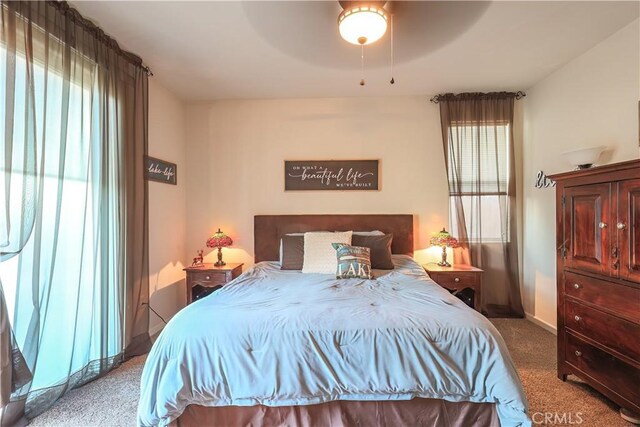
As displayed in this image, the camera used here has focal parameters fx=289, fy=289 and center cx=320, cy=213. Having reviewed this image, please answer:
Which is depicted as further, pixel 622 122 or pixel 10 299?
pixel 622 122

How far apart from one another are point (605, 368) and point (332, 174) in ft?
9.22

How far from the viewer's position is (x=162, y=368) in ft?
4.85

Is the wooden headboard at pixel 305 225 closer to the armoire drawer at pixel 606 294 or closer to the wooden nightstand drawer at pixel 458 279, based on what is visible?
the wooden nightstand drawer at pixel 458 279

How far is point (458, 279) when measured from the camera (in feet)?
9.87

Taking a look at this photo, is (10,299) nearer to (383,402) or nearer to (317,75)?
(383,402)

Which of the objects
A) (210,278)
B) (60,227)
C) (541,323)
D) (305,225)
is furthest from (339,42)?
(541,323)

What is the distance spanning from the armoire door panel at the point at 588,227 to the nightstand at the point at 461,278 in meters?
0.99

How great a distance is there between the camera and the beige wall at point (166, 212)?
9.95 feet

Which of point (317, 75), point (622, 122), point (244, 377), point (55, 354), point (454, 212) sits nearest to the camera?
point (244, 377)

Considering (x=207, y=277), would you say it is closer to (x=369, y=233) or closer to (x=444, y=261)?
(x=369, y=233)

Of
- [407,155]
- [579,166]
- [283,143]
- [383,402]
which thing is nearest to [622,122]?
[579,166]

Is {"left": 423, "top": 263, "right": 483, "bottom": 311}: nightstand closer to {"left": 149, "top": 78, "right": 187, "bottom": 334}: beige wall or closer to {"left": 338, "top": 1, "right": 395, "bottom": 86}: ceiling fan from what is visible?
{"left": 338, "top": 1, "right": 395, "bottom": 86}: ceiling fan

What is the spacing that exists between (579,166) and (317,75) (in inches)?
96.4

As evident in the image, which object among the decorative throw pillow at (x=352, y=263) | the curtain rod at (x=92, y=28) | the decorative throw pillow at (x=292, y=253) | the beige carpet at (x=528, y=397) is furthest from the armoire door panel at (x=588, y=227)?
the curtain rod at (x=92, y=28)
